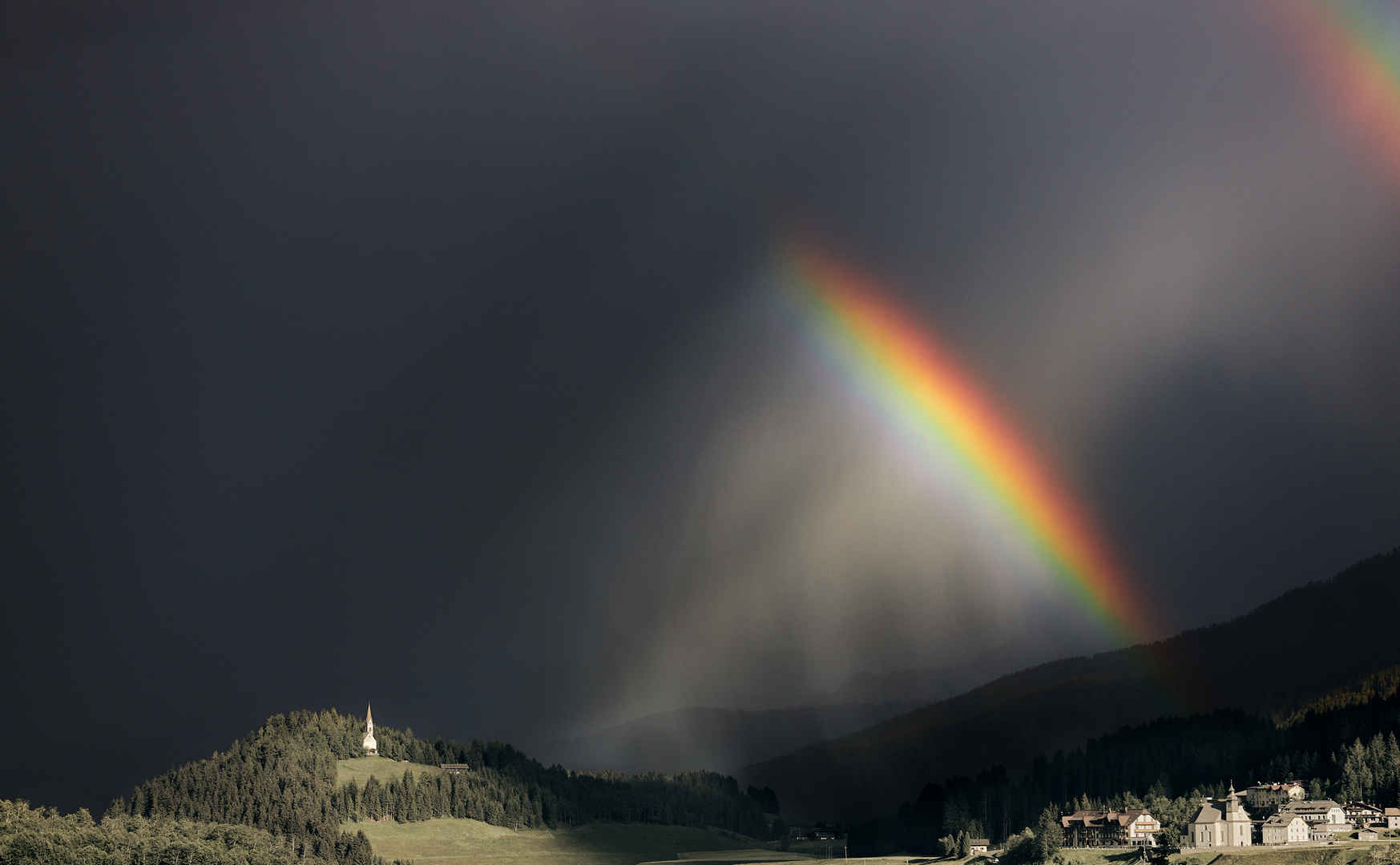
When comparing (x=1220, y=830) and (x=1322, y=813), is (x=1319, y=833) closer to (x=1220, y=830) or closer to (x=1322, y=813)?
(x=1322, y=813)

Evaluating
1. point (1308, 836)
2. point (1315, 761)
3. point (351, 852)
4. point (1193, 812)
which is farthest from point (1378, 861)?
point (351, 852)

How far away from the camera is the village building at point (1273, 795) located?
177000mm

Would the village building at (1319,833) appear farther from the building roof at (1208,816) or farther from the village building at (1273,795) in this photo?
the village building at (1273,795)

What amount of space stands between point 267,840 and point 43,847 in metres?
43.9

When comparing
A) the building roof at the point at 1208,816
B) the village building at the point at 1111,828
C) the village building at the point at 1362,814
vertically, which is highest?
the building roof at the point at 1208,816

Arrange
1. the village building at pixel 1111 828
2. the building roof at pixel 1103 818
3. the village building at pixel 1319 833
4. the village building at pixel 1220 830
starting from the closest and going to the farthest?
the village building at pixel 1319 833 → the village building at pixel 1220 830 → the village building at pixel 1111 828 → the building roof at pixel 1103 818

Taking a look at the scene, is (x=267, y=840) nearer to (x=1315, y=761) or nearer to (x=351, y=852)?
(x=351, y=852)

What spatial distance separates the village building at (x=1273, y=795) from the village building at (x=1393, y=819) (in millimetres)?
12991

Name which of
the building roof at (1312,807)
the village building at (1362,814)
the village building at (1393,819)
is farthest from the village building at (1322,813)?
the village building at (1393,819)

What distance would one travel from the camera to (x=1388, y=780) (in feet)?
570

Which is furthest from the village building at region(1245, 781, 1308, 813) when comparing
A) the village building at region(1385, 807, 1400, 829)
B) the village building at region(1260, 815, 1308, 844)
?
the village building at region(1260, 815, 1308, 844)

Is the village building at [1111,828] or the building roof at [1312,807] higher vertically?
the building roof at [1312,807]

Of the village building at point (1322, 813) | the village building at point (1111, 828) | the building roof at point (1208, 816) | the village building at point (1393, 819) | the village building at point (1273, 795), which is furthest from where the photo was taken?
the village building at point (1273, 795)

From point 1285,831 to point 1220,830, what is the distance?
7.75m
